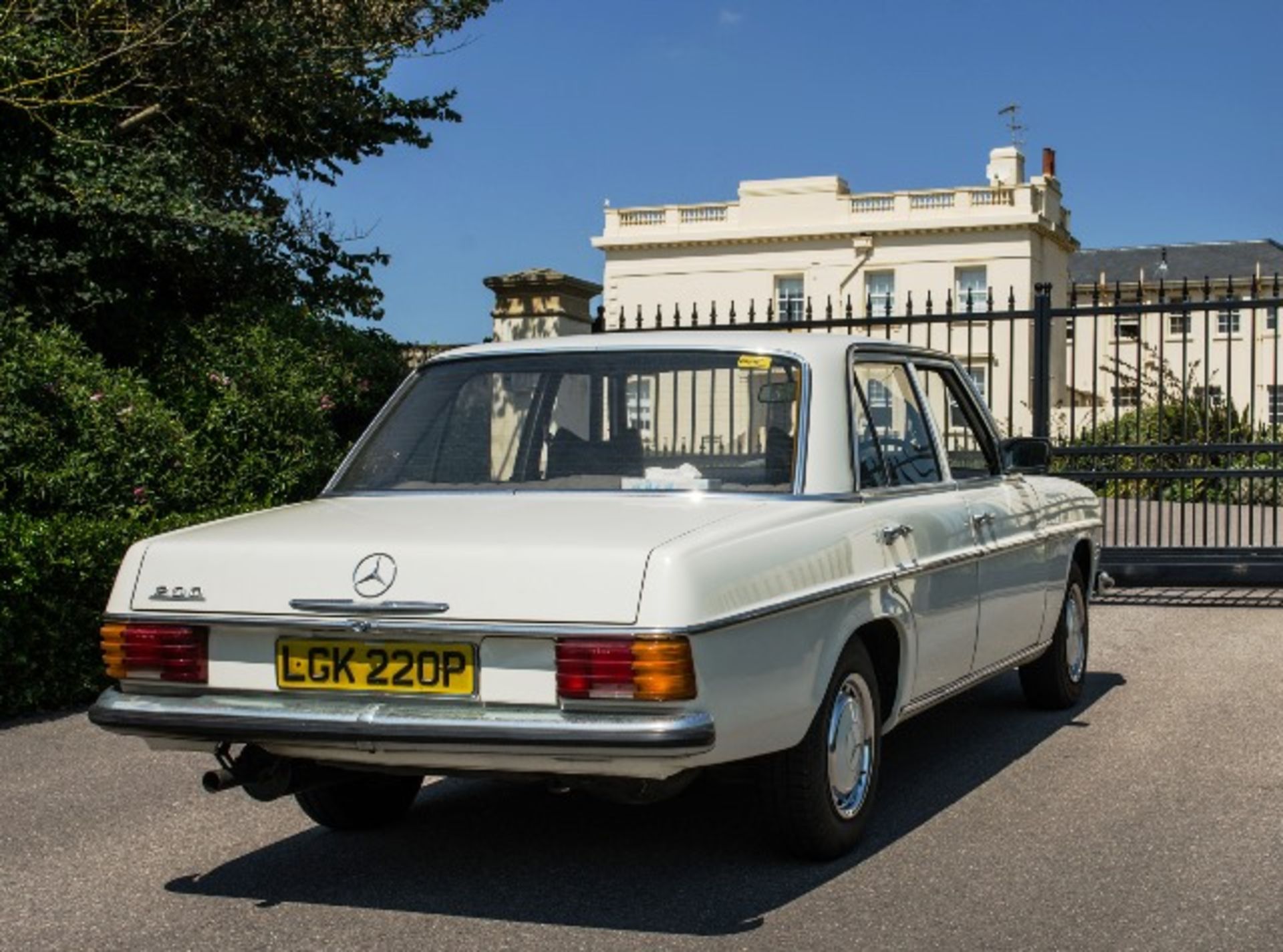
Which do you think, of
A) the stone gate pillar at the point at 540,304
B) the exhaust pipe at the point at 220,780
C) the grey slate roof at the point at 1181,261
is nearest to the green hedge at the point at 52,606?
the exhaust pipe at the point at 220,780

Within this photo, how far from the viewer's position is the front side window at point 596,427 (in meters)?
5.48

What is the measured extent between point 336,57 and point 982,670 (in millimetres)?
9911

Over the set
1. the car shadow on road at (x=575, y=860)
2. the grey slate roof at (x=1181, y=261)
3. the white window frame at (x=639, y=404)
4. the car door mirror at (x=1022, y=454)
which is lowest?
the car shadow on road at (x=575, y=860)

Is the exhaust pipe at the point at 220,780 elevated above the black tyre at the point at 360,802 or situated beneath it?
elevated above

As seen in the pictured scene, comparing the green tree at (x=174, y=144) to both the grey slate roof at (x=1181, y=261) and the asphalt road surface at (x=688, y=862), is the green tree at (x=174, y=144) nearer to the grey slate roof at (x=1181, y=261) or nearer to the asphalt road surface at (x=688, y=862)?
the asphalt road surface at (x=688, y=862)

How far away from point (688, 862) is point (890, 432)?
1.79 meters

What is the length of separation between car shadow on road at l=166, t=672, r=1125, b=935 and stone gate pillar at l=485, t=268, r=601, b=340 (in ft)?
30.9

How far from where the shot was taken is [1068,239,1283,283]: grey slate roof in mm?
66188

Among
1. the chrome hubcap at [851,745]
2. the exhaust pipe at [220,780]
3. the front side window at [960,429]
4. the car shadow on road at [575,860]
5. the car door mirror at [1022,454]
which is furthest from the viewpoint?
the car door mirror at [1022,454]

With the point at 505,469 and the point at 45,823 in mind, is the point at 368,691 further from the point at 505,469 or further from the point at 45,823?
the point at 45,823

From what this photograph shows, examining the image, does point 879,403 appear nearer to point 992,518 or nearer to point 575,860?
point 992,518

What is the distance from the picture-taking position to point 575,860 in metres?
5.33

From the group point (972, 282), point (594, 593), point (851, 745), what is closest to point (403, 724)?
point (594, 593)

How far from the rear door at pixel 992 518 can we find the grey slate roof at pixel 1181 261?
2389 inches
